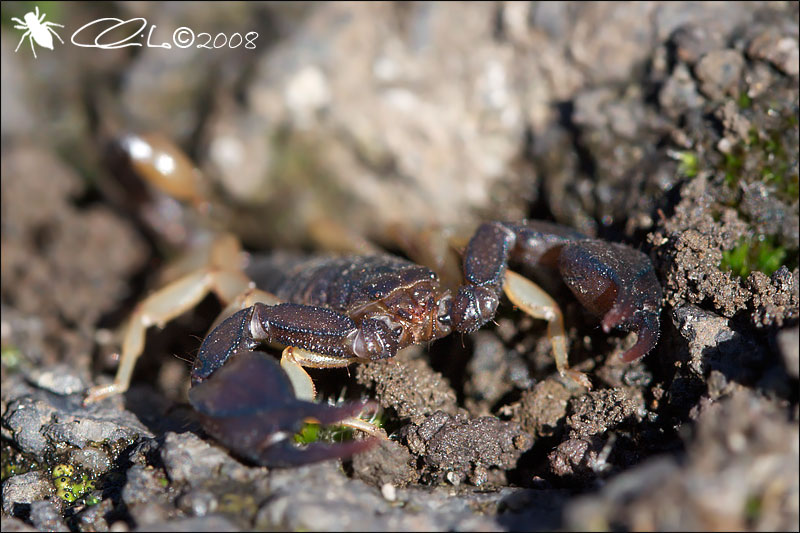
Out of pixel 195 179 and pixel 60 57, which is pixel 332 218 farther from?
pixel 60 57

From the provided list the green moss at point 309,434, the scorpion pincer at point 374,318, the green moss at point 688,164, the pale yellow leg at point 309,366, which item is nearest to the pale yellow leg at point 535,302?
the scorpion pincer at point 374,318

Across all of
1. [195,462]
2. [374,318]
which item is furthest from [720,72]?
[195,462]

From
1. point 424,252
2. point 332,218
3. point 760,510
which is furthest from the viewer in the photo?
point 332,218

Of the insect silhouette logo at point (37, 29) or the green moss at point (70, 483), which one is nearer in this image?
the green moss at point (70, 483)

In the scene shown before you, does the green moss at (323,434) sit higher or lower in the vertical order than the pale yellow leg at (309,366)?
lower

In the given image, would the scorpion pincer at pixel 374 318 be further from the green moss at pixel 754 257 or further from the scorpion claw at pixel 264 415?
the green moss at pixel 754 257

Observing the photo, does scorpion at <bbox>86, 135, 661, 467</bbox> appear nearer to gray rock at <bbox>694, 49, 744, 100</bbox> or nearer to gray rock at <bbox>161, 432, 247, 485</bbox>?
gray rock at <bbox>161, 432, 247, 485</bbox>

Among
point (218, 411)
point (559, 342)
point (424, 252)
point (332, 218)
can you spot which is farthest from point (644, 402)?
point (332, 218)
